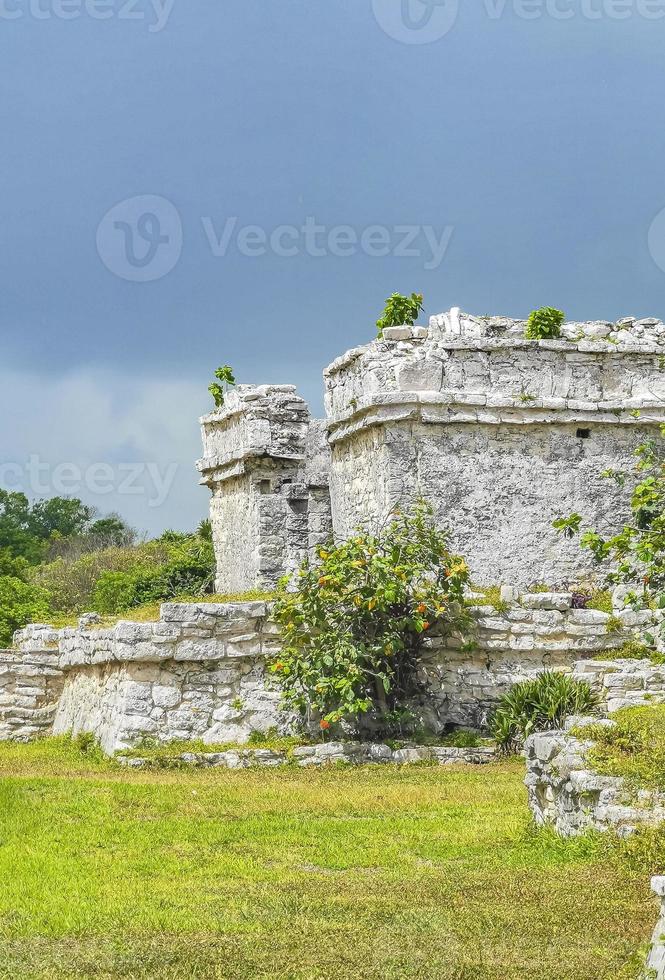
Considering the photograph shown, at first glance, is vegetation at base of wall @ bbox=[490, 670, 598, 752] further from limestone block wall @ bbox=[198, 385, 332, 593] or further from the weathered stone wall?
limestone block wall @ bbox=[198, 385, 332, 593]

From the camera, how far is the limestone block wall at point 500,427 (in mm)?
12625

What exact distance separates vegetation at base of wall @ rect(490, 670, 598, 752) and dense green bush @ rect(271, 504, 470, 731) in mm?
884

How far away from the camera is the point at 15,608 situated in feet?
69.2

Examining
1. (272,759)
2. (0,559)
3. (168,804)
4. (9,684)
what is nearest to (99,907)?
(168,804)

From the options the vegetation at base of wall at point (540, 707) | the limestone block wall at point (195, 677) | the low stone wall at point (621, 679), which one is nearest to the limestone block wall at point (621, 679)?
the low stone wall at point (621, 679)

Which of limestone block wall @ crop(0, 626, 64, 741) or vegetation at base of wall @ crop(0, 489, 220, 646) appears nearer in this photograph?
limestone block wall @ crop(0, 626, 64, 741)

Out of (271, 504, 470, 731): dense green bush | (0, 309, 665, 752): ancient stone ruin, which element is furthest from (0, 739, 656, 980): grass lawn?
(0, 309, 665, 752): ancient stone ruin

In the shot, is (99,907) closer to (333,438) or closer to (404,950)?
(404,950)

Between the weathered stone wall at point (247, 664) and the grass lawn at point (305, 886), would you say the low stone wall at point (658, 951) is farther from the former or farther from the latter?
the weathered stone wall at point (247, 664)

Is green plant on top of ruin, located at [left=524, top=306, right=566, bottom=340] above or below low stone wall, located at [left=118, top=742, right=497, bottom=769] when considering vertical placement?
above

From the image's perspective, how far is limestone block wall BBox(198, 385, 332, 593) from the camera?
16.2 meters

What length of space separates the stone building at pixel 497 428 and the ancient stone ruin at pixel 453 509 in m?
0.02

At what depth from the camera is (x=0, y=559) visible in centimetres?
2498

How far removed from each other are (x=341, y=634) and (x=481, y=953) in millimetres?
6248
